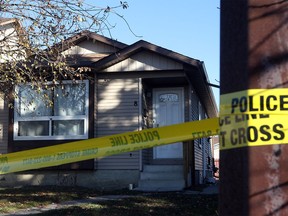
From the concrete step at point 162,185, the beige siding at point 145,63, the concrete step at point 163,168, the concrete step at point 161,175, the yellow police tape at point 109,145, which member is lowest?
the concrete step at point 162,185

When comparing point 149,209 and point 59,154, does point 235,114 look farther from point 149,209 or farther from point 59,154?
point 149,209

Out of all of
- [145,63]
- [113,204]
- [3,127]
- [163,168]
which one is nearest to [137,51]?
[145,63]

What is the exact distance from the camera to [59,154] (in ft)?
20.9

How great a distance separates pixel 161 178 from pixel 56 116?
12.5ft

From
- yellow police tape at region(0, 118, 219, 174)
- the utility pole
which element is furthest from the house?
the utility pole

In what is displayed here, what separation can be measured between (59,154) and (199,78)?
9177 millimetres

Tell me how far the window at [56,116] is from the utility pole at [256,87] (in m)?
11.8

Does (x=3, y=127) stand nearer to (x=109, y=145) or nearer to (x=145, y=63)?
(x=145, y=63)

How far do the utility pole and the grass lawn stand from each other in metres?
5.76

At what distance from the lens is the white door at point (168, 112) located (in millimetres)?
14523

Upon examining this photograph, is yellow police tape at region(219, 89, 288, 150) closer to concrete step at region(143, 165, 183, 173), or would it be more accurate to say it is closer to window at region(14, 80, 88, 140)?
concrete step at region(143, 165, 183, 173)

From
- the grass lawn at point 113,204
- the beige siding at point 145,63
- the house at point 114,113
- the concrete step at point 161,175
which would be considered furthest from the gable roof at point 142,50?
the grass lawn at point 113,204

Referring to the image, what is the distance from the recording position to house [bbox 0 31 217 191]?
13.5 m

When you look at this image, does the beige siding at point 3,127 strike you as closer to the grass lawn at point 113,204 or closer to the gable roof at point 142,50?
the gable roof at point 142,50
